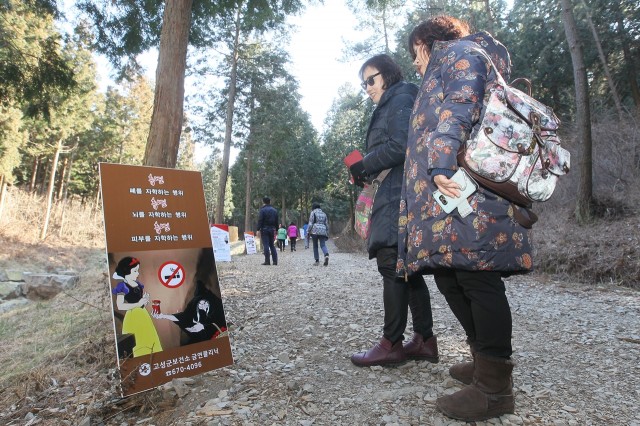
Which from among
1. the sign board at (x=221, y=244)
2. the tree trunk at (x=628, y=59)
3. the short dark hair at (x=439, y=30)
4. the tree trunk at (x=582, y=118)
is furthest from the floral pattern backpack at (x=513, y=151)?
the tree trunk at (x=628, y=59)

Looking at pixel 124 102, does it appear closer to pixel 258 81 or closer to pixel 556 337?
pixel 258 81

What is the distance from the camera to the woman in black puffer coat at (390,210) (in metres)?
2.55

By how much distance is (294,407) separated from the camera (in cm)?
228

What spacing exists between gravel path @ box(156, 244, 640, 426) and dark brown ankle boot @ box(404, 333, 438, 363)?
0.17 ft

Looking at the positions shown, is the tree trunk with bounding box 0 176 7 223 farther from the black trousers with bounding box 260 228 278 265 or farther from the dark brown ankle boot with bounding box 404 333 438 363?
the dark brown ankle boot with bounding box 404 333 438 363

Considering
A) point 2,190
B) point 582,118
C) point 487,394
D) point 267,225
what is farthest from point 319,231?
point 2,190

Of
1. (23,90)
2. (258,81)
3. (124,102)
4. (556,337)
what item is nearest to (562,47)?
(258,81)

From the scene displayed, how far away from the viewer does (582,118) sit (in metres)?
8.79

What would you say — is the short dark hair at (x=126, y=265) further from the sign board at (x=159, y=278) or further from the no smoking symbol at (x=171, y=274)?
the no smoking symbol at (x=171, y=274)

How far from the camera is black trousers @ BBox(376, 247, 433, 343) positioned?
2596 millimetres

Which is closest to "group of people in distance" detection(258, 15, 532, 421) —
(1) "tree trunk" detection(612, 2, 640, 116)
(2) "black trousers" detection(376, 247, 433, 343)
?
(2) "black trousers" detection(376, 247, 433, 343)

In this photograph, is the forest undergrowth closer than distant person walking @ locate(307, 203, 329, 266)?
Yes

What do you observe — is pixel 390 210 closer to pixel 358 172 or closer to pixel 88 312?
pixel 358 172

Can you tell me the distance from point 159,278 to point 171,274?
0.09m
